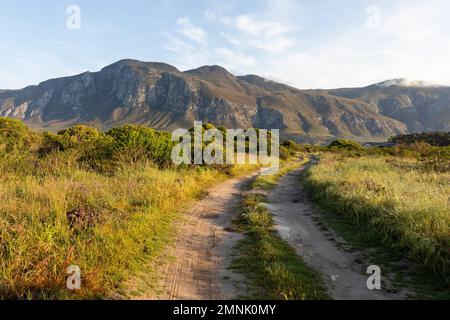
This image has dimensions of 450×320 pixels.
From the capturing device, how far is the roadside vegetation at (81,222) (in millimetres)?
5020

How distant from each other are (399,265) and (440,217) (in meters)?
1.91

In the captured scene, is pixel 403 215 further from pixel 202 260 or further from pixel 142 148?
pixel 142 148

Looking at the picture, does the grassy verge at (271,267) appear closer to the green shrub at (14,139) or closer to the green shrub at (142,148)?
the green shrub at (142,148)

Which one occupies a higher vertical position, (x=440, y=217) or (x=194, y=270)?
(x=440, y=217)

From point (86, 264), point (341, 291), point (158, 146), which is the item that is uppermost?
point (158, 146)

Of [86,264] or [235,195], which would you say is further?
[235,195]

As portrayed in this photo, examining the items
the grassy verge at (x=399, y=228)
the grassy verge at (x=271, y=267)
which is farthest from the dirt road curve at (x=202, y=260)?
the grassy verge at (x=399, y=228)

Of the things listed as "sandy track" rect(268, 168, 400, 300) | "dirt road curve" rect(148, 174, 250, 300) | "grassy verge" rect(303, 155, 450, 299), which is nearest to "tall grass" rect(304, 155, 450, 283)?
"grassy verge" rect(303, 155, 450, 299)

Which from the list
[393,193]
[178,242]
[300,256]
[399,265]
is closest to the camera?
[399,265]

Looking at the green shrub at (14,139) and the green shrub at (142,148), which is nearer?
the green shrub at (14,139)

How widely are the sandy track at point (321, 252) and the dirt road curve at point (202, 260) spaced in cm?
165
